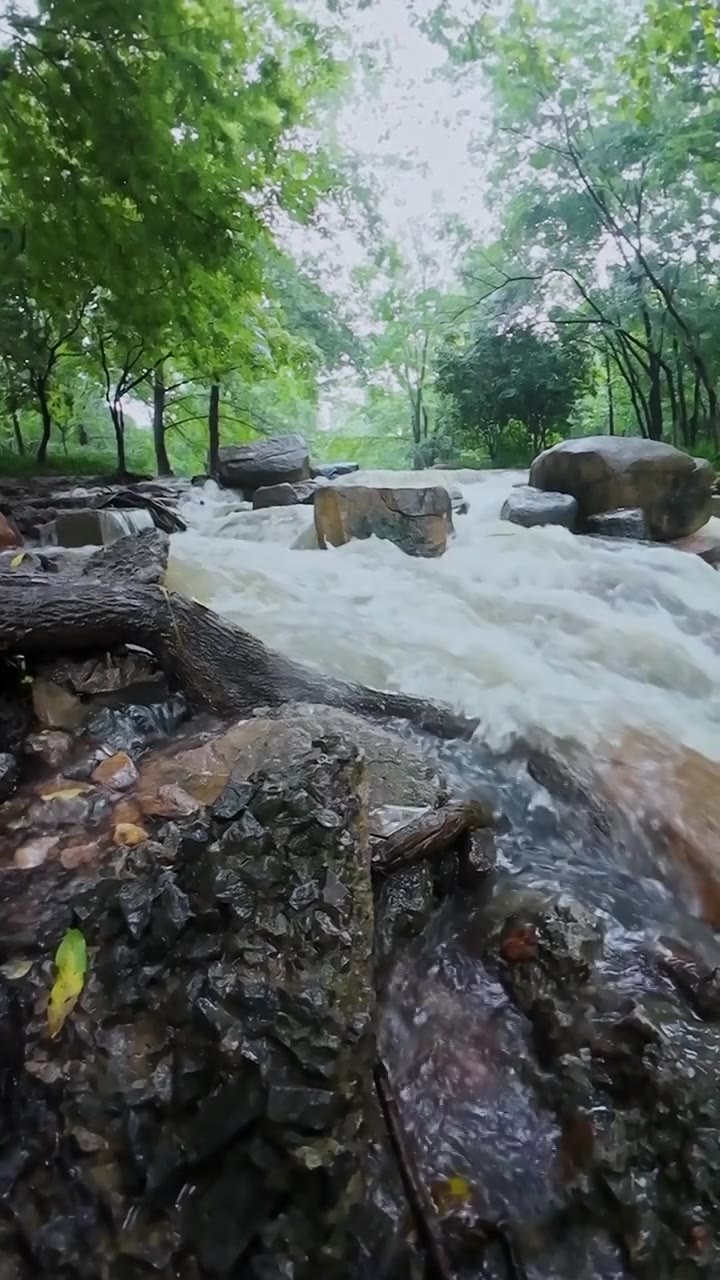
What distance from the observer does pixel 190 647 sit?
311 centimetres

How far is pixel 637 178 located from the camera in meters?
10.5

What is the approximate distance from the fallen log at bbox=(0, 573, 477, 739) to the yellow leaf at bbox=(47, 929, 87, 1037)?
4.52 ft

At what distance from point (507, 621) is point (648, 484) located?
3.82 meters

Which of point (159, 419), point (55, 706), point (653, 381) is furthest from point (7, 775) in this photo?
point (159, 419)

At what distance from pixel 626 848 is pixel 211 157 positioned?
5667 mm

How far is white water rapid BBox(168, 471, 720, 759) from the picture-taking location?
128 inches

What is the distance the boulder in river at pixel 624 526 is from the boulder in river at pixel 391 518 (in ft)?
5.96

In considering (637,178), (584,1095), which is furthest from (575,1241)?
(637,178)

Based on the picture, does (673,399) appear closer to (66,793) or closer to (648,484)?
(648,484)

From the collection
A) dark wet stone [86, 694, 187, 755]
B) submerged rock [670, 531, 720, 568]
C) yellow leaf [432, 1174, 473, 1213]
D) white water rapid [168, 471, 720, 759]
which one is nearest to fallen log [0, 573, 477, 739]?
dark wet stone [86, 694, 187, 755]

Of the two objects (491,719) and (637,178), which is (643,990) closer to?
(491,719)

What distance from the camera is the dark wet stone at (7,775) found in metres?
2.42

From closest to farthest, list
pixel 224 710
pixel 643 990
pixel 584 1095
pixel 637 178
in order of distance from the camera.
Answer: pixel 584 1095
pixel 643 990
pixel 224 710
pixel 637 178

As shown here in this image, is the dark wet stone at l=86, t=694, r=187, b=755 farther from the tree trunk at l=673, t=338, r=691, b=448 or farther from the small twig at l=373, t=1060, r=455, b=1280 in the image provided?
the tree trunk at l=673, t=338, r=691, b=448
